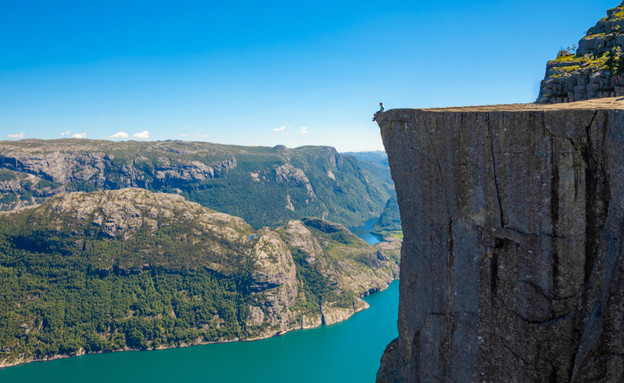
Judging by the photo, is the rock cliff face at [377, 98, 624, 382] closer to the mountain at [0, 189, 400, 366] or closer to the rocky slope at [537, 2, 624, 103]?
the rocky slope at [537, 2, 624, 103]

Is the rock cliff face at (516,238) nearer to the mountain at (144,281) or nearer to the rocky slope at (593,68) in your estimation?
the rocky slope at (593,68)

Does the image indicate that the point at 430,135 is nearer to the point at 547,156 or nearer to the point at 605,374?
the point at 547,156

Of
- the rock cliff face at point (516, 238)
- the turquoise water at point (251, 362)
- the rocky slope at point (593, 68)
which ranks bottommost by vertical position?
the turquoise water at point (251, 362)

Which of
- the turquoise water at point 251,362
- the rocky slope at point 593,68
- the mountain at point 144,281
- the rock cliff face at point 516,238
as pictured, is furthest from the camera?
the mountain at point 144,281

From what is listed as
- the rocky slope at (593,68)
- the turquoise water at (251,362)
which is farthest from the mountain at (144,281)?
the rocky slope at (593,68)

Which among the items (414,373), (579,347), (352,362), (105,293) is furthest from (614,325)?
(105,293)

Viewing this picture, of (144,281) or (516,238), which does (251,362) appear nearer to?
(144,281)
